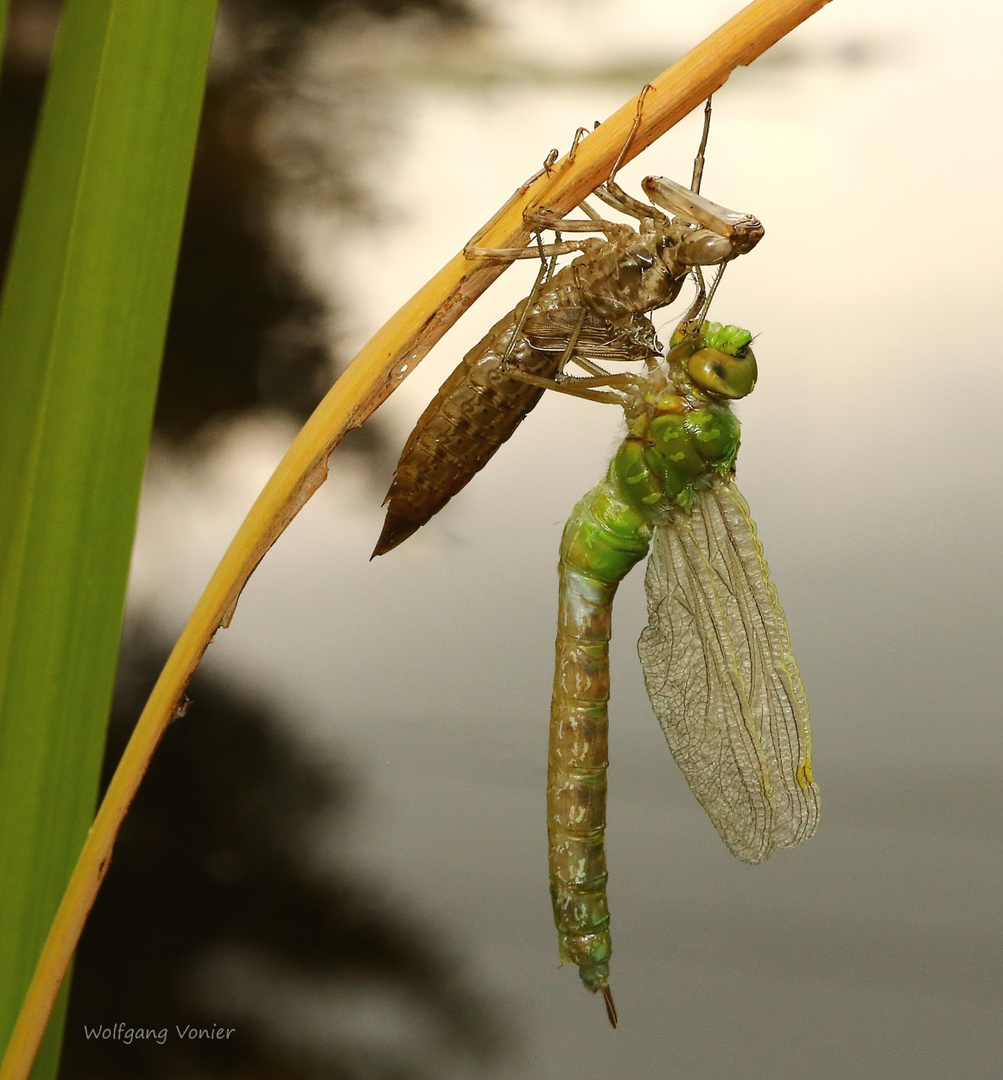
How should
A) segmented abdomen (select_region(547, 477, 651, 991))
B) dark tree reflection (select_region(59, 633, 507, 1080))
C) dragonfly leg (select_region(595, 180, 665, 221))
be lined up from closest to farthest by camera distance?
dragonfly leg (select_region(595, 180, 665, 221))
segmented abdomen (select_region(547, 477, 651, 991))
dark tree reflection (select_region(59, 633, 507, 1080))

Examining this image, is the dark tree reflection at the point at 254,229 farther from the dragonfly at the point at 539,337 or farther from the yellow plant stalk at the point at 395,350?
the yellow plant stalk at the point at 395,350

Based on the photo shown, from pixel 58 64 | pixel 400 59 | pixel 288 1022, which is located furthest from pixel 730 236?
pixel 288 1022

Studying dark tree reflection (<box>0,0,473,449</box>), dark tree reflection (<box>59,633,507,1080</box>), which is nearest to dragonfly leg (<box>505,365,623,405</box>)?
dark tree reflection (<box>0,0,473,449</box>)

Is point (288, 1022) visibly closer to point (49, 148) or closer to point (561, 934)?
point (561, 934)

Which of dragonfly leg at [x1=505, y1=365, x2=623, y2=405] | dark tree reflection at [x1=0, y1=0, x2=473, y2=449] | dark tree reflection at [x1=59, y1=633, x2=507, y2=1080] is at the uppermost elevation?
dark tree reflection at [x1=0, y1=0, x2=473, y2=449]

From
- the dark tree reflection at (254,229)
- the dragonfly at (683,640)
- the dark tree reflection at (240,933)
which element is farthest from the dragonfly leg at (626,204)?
the dark tree reflection at (240,933)

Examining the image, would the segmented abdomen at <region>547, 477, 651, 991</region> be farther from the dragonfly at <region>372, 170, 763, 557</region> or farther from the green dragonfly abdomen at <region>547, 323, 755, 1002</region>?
the dragonfly at <region>372, 170, 763, 557</region>

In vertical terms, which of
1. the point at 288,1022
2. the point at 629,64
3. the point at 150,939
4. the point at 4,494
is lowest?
the point at 288,1022
